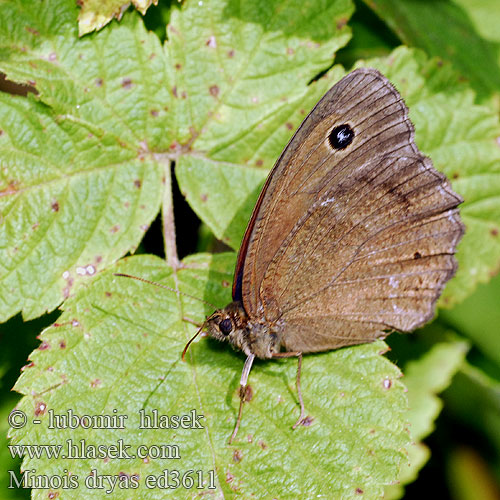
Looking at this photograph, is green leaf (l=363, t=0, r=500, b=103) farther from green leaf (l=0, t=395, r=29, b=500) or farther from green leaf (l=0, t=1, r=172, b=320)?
green leaf (l=0, t=395, r=29, b=500)

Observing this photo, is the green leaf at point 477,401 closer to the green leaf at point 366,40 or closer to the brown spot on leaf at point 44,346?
the green leaf at point 366,40

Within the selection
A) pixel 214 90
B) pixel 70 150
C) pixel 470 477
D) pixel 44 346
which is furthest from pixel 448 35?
pixel 44 346

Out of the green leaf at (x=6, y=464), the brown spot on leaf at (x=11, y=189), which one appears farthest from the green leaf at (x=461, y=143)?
the green leaf at (x=6, y=464)

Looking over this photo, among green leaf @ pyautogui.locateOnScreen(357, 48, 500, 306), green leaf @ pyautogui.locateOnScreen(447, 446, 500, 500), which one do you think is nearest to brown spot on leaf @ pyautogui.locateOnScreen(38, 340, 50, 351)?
green leaf @ pyautogui.locateOnScreen(357, 48, 500, 306)

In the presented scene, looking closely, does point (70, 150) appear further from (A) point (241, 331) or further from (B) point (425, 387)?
(B) point (425, 387)

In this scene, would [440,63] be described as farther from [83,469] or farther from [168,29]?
[83,469]

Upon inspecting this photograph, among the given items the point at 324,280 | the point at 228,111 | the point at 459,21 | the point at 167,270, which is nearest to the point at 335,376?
the point at 324,280
